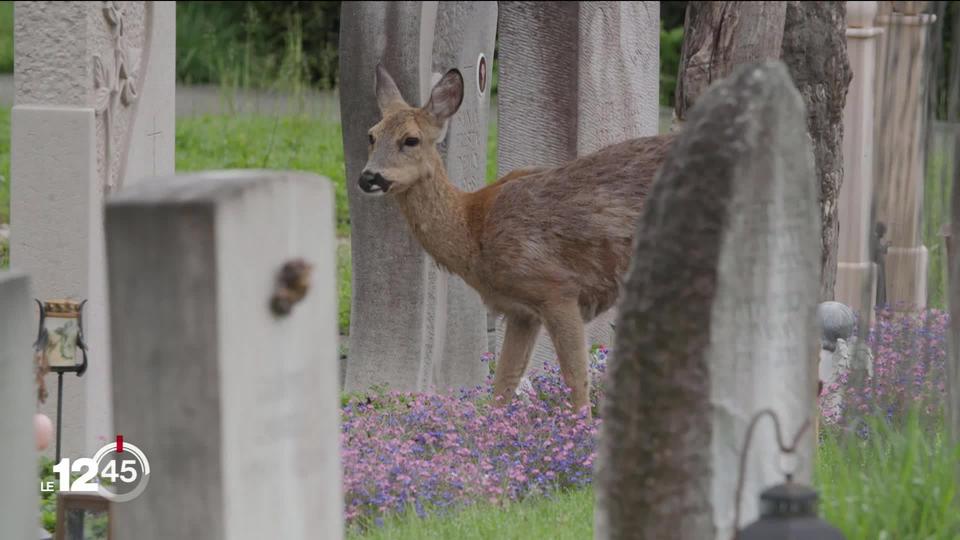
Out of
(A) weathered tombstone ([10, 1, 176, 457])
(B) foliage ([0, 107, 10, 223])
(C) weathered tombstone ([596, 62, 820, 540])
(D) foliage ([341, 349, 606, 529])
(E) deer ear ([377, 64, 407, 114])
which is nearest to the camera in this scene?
(C) weathered tombstone ([596, 62, 820, 540])

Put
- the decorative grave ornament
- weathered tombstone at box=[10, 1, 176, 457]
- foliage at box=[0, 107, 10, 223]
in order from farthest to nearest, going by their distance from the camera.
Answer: foliage at box=[0, 107, 10, 223], weathered tombstone at box=[10, 1, 176, 457], the decorative grave ornament

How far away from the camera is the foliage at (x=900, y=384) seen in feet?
18.6

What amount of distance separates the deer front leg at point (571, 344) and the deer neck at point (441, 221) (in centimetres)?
46

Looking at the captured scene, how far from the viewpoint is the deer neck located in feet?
24.6

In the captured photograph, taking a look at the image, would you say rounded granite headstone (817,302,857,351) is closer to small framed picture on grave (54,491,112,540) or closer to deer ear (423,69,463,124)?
deer ear (423,69,463,124)

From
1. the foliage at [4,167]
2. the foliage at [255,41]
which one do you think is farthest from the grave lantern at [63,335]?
the foliage at [255,41]

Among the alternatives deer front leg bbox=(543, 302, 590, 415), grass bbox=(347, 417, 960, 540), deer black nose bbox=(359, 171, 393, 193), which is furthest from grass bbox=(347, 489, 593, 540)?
deer black nose bbox=(359, 171, 393, 193)

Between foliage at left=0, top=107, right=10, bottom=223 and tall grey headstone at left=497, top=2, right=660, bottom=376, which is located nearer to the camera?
tall grey headstone at left=497, top=2, right=660, bottom=376

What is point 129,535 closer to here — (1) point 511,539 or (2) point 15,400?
(2) point 15,400

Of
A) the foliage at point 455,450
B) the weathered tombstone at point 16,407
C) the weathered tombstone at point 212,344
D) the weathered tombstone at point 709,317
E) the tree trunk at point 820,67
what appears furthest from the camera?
the tree trunk at point 820,67

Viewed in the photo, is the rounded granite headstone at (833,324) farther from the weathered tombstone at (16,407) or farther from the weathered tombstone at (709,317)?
the weathered tombstone at (16,407)

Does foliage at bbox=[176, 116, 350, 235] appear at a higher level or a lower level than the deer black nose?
higher

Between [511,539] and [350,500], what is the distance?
778 mm

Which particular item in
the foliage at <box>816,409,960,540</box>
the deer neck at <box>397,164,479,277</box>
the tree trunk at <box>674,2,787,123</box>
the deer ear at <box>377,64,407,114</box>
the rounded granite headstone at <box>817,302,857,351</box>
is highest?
the tree trunk at <box>674,2,787,123</box>
